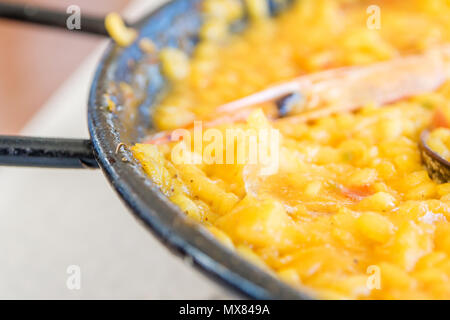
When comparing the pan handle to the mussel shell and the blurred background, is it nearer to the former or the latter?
the mussel shell

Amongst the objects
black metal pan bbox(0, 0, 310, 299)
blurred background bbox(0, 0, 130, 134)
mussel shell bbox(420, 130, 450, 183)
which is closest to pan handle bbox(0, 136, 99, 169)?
black metal pan bbox(0, 0, 310, 299)

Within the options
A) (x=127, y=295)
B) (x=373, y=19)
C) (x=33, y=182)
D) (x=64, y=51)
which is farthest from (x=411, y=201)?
(x=64, y=51)

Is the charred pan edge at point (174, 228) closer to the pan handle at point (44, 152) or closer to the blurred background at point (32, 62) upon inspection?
the pan handle at point (44, 152)

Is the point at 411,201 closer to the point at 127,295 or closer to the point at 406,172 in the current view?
the point at 406,172

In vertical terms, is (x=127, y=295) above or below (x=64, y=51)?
below

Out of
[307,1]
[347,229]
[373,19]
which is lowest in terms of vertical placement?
[347,229]

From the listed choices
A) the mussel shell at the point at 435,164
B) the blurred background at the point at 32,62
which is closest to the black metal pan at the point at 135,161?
the mussel shell at the point at 435,164
